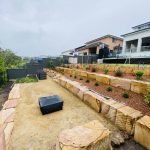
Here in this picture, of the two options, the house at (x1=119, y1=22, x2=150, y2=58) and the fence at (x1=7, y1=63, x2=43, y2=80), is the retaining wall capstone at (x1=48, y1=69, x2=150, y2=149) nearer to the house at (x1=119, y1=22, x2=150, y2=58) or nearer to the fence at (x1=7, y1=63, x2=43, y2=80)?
the fence at (x1=7, y1=63, x2=43, y2=80)

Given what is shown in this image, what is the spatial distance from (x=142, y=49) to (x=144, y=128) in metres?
13.1

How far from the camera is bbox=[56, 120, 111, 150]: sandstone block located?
2110mm

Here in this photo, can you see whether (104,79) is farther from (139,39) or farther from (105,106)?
(139,39)

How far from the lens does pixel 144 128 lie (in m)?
2.62

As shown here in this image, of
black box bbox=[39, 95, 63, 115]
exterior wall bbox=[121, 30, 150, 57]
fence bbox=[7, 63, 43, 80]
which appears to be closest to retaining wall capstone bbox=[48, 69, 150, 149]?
black box bbox=[39, 95, 63, 115]

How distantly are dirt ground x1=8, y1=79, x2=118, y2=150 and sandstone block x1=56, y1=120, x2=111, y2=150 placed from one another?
1.96 ft

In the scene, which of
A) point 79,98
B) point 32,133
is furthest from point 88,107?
point 32,133

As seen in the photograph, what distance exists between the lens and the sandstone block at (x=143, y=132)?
2572 millimetres

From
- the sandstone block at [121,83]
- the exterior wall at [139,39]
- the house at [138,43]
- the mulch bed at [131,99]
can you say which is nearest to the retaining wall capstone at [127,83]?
the sandstone block at [121,83]

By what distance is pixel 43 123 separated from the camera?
3.65 metres

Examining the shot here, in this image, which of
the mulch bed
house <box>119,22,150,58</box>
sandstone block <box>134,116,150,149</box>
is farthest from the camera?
house <box>119,22,150,58</box>

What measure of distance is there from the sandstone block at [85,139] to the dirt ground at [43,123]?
597 millimetres

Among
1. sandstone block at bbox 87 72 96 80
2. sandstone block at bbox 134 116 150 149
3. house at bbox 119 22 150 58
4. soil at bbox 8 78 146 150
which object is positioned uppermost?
house at bbox 119 22 150 58

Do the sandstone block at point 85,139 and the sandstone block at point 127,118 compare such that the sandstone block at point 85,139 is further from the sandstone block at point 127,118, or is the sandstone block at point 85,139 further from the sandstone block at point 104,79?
the sandstone block at point 104,79
